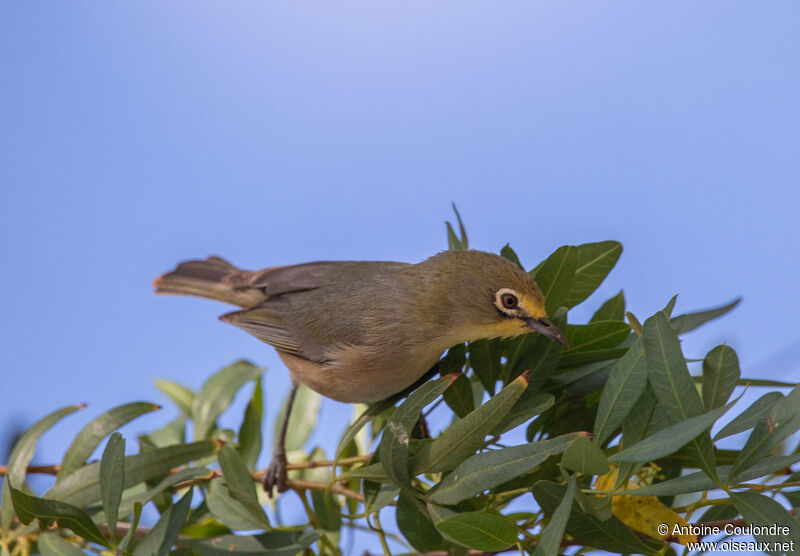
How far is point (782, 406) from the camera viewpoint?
1.97 m

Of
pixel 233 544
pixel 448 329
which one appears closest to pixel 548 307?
pixel 448 329

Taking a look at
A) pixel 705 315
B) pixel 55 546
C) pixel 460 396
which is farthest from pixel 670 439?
pixel 55 546

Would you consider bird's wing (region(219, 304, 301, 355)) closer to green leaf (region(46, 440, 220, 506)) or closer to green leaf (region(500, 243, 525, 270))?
green leaf (region(46, 440, 220, 506))

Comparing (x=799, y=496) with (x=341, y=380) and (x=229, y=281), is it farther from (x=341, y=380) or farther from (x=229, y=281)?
(x=229, y=281)

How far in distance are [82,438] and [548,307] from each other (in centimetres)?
195

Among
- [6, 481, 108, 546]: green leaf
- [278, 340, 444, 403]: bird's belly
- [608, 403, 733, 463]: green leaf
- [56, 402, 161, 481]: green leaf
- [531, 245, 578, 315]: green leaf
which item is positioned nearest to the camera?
[608, 403, 733, 463]: green leaf

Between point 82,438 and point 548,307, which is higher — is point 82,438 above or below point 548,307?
below

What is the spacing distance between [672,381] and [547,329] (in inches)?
25.4

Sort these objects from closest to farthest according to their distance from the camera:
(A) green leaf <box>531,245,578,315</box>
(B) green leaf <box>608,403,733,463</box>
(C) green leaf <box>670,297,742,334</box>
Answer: (B) green leaf <box>608,403,733,463</box>
(A) green leaf <box>531,245,578,315</box>
(C) green leaf <box>670,297,742,334</box>

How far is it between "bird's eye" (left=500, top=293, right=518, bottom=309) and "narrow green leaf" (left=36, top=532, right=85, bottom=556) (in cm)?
184

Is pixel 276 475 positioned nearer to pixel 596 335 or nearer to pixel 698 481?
pixel 596 335

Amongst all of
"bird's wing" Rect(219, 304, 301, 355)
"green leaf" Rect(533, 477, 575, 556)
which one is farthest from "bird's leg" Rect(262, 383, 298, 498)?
"green leaf" Rect(533, 477, 575, 556)

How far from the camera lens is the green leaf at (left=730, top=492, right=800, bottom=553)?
1834 mm

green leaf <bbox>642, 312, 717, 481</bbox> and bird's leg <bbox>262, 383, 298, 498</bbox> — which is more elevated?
green leaf <bbox>642, 312, 717, 481</bbox>
